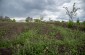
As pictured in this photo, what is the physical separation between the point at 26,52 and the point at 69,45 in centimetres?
265

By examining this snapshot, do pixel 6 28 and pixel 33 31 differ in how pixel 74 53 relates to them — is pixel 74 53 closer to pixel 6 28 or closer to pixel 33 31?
pixel 33 31

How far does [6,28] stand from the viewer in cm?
1245

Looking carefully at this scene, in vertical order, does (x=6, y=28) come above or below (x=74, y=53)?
above

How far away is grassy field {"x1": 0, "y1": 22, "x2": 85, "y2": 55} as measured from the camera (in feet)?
27.5

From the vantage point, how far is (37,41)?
393 inches

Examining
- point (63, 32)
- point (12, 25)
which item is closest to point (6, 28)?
point (12, 25)

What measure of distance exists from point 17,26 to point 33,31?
1445 mm

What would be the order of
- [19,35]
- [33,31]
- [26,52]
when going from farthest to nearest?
[33,31] < [19,35] < [26,52]

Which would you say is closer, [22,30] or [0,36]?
[0,36]

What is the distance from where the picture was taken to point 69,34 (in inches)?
484

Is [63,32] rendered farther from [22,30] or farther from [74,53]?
[74,53]

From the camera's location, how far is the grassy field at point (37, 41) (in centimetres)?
839

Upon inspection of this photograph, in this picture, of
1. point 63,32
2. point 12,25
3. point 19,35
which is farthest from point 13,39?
point 63,32

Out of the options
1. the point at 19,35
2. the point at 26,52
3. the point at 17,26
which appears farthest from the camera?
the point at 17,26
